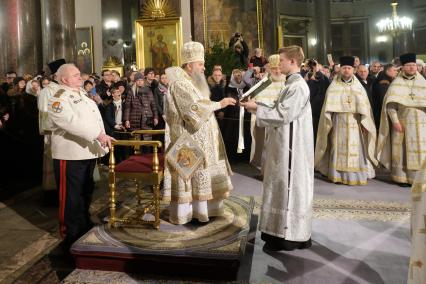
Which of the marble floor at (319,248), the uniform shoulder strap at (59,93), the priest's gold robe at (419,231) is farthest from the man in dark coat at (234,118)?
the priest's gold robe at (419,231)

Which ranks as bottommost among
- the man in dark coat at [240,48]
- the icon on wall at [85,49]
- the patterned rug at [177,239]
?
the patterned rug at [177,239]

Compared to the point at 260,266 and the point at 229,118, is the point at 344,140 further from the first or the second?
the point at 260,266

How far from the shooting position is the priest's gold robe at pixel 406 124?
5.68 meters

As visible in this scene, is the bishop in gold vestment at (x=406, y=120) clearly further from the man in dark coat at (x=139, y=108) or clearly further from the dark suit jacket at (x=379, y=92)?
the man in dark coat at (x=139, y=108)

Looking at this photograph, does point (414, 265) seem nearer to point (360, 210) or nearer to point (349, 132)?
point (360, 210)

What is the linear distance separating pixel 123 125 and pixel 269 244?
4221mm

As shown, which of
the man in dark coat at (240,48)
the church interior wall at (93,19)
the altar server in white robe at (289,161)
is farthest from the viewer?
the church interior wall at (93,19)

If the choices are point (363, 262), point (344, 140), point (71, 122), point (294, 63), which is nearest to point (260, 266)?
point (363, 262)

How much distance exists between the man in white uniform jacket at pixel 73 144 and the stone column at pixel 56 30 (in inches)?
215

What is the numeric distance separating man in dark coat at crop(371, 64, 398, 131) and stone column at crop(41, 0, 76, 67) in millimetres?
6268

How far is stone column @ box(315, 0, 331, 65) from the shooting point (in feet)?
59.6

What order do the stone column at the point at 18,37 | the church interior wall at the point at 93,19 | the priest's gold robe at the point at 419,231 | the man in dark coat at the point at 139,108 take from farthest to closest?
the church interior wall at the point at 93,19 < the stone column at the point at 18,37 < the man in dark coat at the point at 139,108 < the priest's gold robe at the point at 419,231

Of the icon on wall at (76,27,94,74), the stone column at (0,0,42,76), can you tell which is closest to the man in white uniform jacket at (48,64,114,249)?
the stone column at (0,0,42,76)

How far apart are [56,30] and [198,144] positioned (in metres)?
6.41
